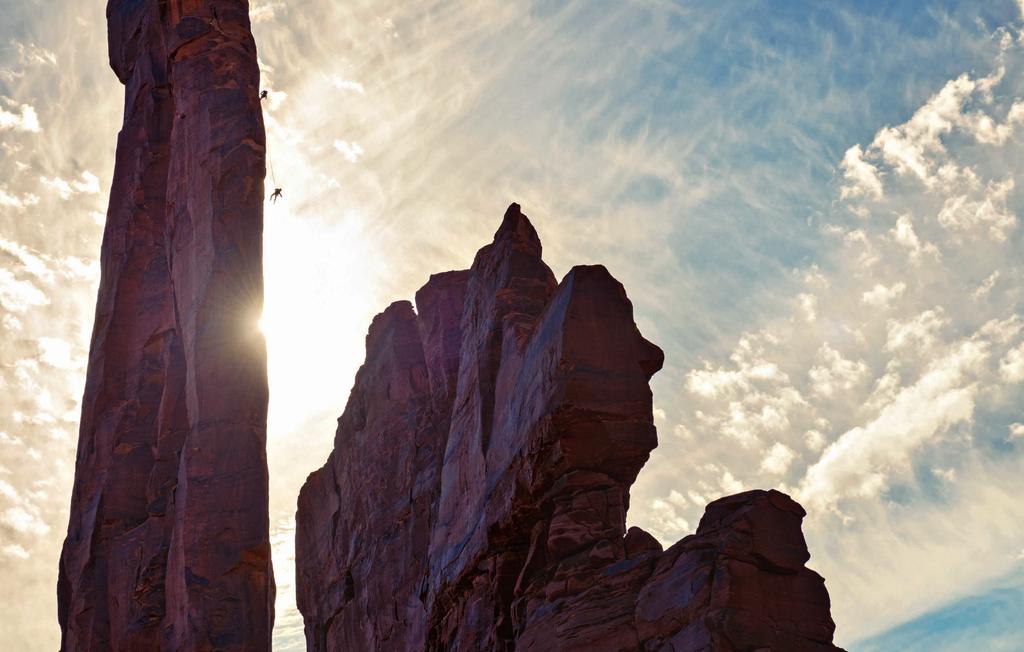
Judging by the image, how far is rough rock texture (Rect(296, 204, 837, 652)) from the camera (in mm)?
21656

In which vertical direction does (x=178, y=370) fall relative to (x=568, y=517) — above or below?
above

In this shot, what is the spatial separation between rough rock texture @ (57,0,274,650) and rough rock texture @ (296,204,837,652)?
7107 mm

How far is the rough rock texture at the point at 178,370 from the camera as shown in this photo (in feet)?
132

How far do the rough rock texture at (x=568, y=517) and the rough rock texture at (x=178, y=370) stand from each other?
711 cm

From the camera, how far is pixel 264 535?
40656 millimetres

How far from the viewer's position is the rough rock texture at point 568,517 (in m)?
21.7

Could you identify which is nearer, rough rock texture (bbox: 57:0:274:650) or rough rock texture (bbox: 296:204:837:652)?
rough rock texture (bbox: 296:204:837:652)

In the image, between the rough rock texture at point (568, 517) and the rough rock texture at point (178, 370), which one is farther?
the rough rock texture at point (178, 370)

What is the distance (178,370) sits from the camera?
4706cm

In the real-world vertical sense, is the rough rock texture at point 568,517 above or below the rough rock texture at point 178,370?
below

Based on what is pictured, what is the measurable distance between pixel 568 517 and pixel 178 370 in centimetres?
2589

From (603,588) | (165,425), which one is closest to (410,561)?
(165,425)

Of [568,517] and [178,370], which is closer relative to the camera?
[568,517]

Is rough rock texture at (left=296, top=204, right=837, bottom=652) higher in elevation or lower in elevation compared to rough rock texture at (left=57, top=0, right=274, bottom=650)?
lower
